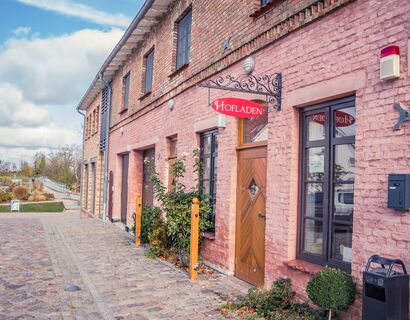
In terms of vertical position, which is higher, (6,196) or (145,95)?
(145,95)

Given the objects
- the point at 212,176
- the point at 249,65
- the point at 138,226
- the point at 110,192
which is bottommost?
the point at 138,226

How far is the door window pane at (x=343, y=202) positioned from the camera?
500cm

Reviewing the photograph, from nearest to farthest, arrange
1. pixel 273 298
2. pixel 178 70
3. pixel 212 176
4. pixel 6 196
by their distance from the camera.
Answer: pixel 273 298
pixel 212 176
pixel 178 70
pixel 6 196

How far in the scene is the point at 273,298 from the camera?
5.43 meters

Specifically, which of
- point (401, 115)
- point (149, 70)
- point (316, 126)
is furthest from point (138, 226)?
point (401, 115)

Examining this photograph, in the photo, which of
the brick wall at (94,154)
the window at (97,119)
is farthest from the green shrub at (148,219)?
the window at (97,119)

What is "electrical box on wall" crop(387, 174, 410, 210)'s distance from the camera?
3.99 m

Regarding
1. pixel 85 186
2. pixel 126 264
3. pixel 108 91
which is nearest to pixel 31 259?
pixel 126 264

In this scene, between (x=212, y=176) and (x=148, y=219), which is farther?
(x=148, y=219)

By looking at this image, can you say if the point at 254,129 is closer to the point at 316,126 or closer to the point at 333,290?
the point at 316,126

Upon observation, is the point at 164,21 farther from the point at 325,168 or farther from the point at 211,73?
the point at 325,168

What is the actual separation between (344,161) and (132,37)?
383 inches

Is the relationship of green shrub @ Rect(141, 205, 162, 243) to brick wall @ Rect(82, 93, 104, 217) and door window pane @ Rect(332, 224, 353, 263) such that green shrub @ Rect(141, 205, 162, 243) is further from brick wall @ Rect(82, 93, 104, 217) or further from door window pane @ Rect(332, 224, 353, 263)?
brick wall @ Rect(82, 93, 104, 217)

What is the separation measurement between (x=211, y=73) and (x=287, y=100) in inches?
107
